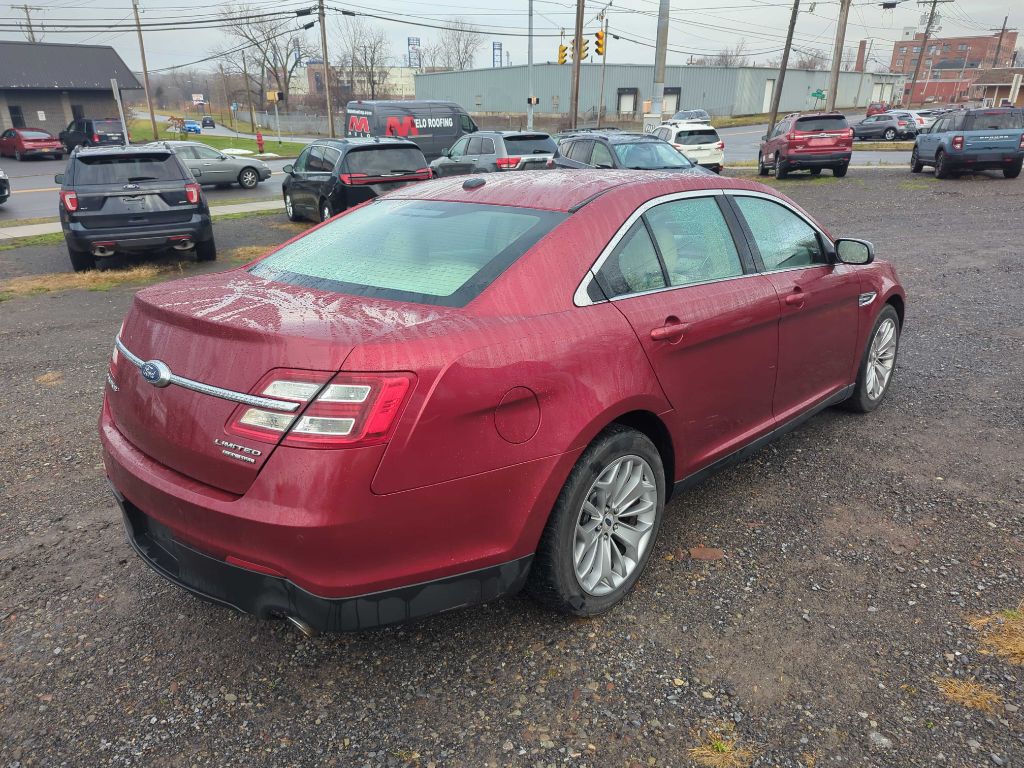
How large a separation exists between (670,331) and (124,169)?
9.20 metres

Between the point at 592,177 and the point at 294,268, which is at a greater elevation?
the point at 592,177

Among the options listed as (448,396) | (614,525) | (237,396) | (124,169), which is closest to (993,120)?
(124,169)

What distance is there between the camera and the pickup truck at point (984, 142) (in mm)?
17406

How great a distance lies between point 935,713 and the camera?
2324 millimetres

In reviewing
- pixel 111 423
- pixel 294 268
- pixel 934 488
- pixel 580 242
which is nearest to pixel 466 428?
pixel 580 242

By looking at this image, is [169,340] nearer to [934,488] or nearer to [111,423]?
[111,423]

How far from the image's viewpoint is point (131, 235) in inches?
370

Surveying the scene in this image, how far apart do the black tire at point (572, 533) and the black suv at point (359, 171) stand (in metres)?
10.0

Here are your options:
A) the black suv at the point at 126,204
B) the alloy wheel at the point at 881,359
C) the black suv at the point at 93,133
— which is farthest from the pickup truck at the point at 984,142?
the black suv at the point at 93,133

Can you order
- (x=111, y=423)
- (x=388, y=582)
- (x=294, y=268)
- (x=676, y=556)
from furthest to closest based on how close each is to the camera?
(x=676, y=556)
(x=294, y=268)
(x=111, y=423)
(x=388, y=582)

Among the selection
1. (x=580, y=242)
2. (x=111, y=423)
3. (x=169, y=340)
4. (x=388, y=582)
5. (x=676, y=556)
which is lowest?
(x=676, y=556)

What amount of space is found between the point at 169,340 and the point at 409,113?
24530 mm

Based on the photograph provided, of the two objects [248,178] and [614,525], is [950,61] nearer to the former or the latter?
[248,178]

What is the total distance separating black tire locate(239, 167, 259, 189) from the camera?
22.4 metres
